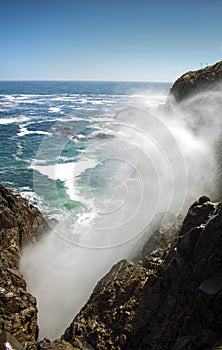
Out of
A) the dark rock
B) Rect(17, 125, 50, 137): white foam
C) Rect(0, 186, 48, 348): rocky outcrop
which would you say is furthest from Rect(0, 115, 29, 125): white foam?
the dark rock

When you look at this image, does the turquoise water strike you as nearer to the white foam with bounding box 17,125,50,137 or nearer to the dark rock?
the white foam with bounding box 17,125,50,137

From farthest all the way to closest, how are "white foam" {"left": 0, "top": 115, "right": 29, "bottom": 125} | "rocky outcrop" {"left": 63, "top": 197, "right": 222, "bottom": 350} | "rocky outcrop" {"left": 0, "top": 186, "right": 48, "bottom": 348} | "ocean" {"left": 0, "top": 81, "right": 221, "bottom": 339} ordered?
"white foam" {"left": 0, "top": 115, "right": 29, "bottom": 125}
"ocean" {"left": 0, "top": 81, "right": 221, "bottom": 339}
"rocky outcrop" {"left": 0, "top": 186, "right": 48, "bottom": 348}
"rocky outcrop" {"left": 63, "top": 197, "right": 222, "bottom": 350}

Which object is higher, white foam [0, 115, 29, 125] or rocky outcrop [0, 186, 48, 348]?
white foam [0, 115, 29, 125]

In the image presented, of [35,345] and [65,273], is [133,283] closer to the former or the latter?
[35,345]

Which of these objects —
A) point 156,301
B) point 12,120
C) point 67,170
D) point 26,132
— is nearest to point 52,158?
point 67,170

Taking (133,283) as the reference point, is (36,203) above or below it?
below

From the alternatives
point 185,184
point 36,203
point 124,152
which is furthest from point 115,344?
point 124,152

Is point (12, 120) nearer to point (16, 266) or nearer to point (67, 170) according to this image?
point (67, 170)

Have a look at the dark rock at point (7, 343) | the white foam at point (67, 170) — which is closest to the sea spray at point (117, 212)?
the white foam at point (67, 170)
